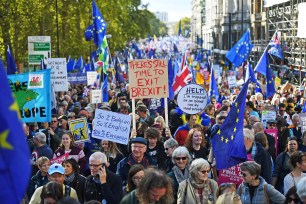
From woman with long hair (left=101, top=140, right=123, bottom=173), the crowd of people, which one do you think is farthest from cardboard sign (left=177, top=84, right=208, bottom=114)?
woman with long hair (left=101, top=140, right=123, bottom=173)

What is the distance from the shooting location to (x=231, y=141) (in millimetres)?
8977

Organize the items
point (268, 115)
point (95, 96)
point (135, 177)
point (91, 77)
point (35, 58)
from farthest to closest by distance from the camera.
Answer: point (91, 77), point (35, 58), point (95, 96), point (268, 115), point (135, 177)

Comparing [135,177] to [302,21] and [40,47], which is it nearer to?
[40,47]

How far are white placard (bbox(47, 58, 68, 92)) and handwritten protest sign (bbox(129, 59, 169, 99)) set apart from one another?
22.3 feet

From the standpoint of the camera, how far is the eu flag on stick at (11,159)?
3537mm

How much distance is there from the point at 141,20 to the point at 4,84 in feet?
304

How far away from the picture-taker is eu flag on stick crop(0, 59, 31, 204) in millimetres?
3537

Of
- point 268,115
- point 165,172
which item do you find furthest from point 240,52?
point 165,172

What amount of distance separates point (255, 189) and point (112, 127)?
12.3ft

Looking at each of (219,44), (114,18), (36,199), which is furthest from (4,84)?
(219,44)

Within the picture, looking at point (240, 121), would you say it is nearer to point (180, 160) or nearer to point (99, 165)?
point (180, 160)

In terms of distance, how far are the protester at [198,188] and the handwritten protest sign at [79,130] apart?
194 inches

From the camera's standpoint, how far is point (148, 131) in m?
9.95

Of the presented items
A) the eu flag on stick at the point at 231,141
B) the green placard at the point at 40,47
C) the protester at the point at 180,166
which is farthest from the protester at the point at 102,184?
the green placard at the point at 40,47
